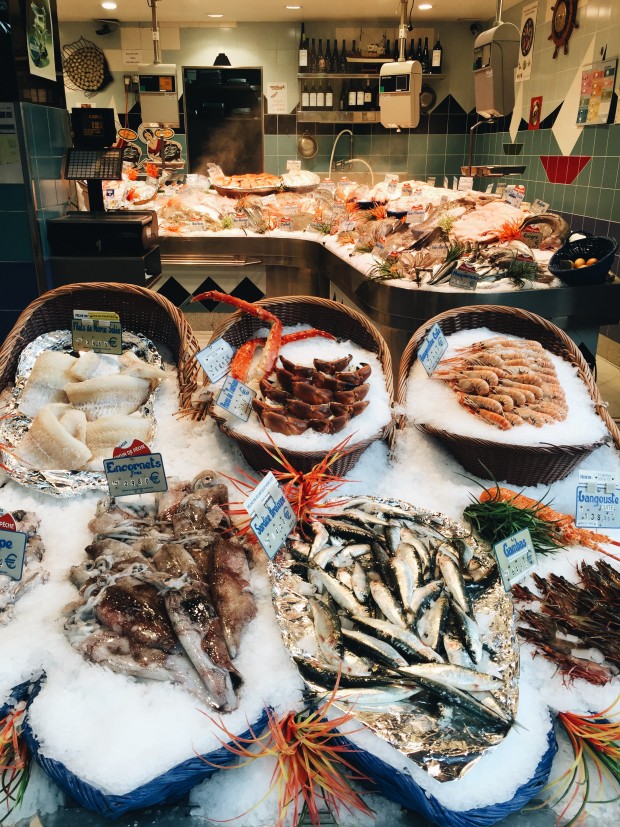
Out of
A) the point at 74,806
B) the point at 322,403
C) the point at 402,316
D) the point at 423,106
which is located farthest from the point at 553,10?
the point at 74,806

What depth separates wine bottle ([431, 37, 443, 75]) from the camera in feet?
29.9

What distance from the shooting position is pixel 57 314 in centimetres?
259

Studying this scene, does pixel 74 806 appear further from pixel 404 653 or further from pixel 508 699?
pixel 508 699

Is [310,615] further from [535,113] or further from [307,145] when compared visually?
[307,145]

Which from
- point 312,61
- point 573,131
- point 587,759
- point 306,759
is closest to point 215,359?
point 306,759

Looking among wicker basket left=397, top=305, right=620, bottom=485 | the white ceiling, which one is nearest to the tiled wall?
the white ceiling

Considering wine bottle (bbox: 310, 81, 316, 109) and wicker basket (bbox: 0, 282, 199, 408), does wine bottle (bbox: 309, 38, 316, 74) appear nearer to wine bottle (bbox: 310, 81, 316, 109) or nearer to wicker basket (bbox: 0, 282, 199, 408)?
wine bottle (bbox: 310, 81, 316, 109)

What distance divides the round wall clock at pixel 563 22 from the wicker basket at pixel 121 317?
610cm

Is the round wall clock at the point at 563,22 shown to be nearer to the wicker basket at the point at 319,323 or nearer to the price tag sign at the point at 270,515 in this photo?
the wicker basket at the point at 319,323

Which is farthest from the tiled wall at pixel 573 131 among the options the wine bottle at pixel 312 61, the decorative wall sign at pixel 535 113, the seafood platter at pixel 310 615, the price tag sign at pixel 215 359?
the price tag sign at pixel 215 359

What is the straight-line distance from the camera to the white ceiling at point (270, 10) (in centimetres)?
809

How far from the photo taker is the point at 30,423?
2.16 m

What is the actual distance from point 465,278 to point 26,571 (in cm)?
263

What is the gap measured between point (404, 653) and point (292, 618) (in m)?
0.25
